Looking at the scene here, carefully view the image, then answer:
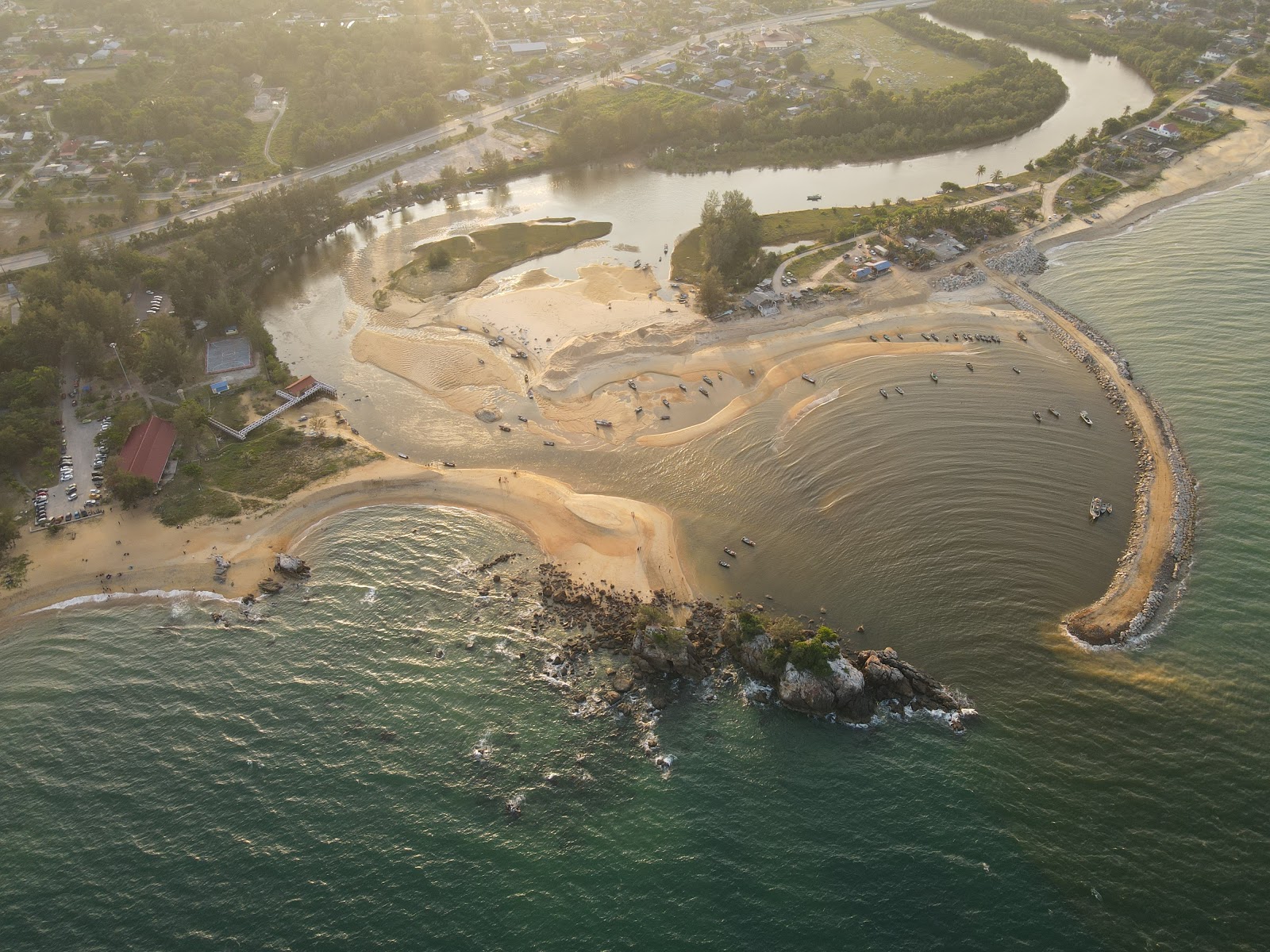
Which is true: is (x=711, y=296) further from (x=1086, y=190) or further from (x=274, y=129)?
(x=274, y=129)

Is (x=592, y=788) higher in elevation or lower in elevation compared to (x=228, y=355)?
lower

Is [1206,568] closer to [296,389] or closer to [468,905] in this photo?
[468,905]

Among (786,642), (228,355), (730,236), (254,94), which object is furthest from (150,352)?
→ (254,94)

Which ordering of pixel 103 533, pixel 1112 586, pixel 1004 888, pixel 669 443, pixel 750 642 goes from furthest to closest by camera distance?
pixel 669 443 → pixel 103 533 → pixel 1112 586 → pixel 750 642 → pixel 1004 888

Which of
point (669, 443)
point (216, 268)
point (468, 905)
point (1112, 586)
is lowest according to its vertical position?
point (468, 905)

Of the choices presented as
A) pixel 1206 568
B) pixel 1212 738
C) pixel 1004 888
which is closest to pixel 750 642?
pixel 1004 888

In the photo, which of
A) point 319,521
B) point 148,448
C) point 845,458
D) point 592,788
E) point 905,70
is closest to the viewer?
point 592,788
